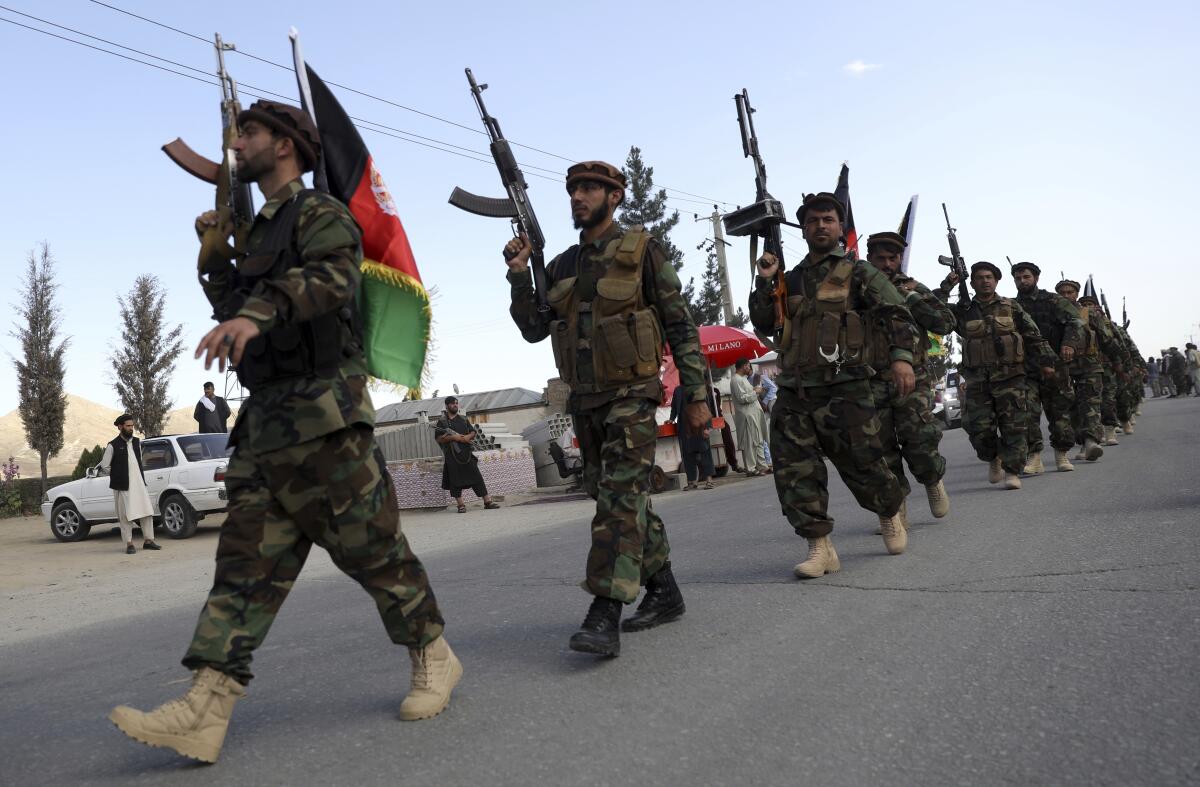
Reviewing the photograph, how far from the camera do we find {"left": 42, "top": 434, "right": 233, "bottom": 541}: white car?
592 inches

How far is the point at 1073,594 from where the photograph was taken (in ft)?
15.0

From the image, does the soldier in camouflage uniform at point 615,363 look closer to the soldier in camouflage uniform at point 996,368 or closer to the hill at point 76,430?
the soldier in camouflage uniform at point 996,368

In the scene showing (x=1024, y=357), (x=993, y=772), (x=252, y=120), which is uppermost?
(x=252, y=120)

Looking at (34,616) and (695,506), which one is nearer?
(34,616)

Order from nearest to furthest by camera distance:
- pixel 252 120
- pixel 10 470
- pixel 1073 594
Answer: pixel 252 120 < pixel 1073 594 < pixel 10 470

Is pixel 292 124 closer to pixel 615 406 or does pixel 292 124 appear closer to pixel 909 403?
pixel 615 406

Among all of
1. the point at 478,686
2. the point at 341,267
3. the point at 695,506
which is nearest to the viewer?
the point at 341,267

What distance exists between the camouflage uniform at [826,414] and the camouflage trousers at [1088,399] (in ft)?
23.2

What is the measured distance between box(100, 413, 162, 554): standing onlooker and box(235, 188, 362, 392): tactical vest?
10.8m

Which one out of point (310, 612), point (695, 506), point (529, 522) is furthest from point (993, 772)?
point (529, 522)

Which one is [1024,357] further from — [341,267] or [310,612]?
[341,267]

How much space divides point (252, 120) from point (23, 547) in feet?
47.3

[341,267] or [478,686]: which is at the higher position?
[341,267]

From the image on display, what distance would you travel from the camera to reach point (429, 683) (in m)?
3.51
